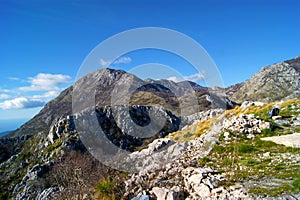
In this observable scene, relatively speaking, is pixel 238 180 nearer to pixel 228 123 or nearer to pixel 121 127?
pixel 228 123

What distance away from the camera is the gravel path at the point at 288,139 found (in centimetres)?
1584

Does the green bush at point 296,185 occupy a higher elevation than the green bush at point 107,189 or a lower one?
higher

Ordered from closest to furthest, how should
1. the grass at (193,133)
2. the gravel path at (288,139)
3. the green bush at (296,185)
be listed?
the green bush at (296,185), the gravel path at (288,139), the grass at (193,133)

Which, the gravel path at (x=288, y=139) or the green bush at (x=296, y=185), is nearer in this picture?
the green bush at (x=296, y=185)

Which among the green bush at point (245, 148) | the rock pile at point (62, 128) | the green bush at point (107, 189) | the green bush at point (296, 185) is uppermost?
the rock pile at point (62, 128)

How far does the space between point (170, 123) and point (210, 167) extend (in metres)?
108

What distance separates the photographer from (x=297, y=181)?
9.78 m

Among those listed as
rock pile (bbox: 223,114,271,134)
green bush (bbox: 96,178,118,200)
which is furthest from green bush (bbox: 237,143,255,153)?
green bush (bbox: 96,178,118,200)

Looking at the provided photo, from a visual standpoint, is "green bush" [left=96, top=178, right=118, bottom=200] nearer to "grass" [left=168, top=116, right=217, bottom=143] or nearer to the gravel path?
the gravel path

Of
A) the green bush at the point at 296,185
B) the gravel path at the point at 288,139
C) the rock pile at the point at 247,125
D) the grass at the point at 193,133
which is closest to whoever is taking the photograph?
the green bush at the point at 296,185

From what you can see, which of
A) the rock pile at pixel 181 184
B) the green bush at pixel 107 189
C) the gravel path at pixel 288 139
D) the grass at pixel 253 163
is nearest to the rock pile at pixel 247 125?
the grass at pixel 253 163

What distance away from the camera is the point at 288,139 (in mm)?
16625

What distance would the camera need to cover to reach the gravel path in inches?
Result: 624

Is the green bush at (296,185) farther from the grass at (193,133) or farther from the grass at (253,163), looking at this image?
the grass at (193,133)
